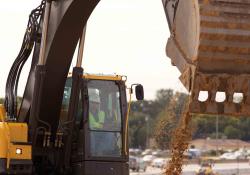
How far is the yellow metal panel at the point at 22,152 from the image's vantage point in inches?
445

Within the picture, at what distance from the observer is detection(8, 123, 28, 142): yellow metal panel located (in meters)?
11.5

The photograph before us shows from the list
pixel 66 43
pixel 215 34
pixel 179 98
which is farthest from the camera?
pixel 179 98

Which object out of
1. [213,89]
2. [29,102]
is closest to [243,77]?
[213,89]

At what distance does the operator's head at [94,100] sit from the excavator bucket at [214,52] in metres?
2.88

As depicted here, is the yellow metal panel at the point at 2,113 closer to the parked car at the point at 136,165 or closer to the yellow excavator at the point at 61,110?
the yellow excavator at the point at 61,110

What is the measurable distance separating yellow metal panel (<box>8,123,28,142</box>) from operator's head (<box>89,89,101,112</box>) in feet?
3.24

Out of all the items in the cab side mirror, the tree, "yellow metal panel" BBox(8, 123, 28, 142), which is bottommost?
"yellow metal panel" BBox(8, 123, 28, 142)

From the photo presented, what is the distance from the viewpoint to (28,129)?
11664 millimetres

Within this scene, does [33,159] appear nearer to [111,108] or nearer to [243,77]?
[111,108]

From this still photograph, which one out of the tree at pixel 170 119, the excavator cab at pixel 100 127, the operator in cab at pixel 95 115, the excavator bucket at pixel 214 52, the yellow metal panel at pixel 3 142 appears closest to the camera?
the excavator bucket at pixel 214 52

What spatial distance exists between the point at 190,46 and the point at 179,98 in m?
3.48

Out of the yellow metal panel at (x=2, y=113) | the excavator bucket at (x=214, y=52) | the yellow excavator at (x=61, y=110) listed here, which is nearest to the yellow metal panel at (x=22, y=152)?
the yellow excavator at (x=61, y=110)

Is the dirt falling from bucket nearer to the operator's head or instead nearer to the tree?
the tree

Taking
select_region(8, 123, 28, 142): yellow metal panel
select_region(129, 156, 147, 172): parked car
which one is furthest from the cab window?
select_region(129, 156, 147, 172): parked car
